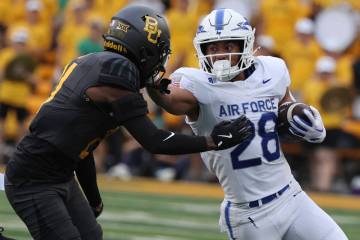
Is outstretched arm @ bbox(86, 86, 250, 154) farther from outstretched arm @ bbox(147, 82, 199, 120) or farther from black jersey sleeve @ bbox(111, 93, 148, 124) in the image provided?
outstretched arm @ bbox(147, 82, 199, 120)


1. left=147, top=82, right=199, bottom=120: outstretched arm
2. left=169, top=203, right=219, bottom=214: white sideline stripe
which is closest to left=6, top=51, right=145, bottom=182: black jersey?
left=147, top=82, right=199, bottom=120: outstretched arm

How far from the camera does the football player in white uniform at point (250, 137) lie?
4.60 meters

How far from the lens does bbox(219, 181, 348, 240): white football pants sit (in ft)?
15.0

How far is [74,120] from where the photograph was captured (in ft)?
14.2

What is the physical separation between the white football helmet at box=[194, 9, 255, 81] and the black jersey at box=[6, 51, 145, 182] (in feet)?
1.41

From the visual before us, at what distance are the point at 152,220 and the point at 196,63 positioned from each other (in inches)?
106

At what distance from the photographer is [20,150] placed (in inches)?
174

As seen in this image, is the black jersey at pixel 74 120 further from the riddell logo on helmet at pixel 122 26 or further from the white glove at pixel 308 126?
the white glove at pixel 308 126

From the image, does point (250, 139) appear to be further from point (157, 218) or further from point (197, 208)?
point (197, 208)

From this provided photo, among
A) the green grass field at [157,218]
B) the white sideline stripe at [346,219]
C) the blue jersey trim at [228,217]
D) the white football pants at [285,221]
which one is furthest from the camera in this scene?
the white sideline stripe at [346,219]

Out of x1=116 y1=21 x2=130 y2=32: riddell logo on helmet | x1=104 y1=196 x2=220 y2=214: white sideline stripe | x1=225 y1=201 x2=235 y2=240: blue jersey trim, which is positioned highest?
x1=116 y1=21 x2=130 y2=32: riddell logo on helmet

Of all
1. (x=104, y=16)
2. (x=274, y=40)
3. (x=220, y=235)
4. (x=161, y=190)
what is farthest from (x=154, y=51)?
(x=104, y=16)

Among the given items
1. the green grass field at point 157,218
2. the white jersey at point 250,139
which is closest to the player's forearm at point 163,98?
the white jersey at point 250,139

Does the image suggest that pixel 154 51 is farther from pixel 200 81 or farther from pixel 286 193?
pixel 286 193
